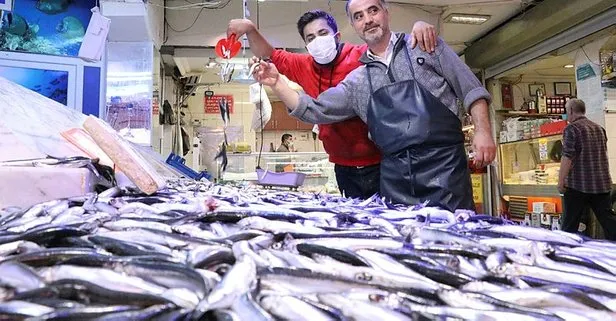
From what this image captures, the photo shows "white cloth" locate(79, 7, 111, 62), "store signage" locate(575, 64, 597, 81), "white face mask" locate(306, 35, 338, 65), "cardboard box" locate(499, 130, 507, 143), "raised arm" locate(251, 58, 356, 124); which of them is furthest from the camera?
"cardboard box" locate(499, 130, 507, 143)

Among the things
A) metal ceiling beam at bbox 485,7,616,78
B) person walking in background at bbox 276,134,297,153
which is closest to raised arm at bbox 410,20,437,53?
metal ceiling beam at bbox 485,7,616,78

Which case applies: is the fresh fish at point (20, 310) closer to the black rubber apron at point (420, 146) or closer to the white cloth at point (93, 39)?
the black rubber apron at point (420, 146)

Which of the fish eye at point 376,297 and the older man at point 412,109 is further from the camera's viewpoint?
the older man at point 412,109

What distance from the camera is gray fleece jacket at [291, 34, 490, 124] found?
90.4 inches

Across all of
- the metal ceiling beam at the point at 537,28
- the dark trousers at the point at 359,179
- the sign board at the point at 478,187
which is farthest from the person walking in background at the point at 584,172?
the dark trousers at the point at 359,179

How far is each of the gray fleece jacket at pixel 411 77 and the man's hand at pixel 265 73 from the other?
0.52ft

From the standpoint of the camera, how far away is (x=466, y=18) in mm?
7492

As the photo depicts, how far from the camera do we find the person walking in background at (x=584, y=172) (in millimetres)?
5543

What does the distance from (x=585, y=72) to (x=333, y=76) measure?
18.2 feet

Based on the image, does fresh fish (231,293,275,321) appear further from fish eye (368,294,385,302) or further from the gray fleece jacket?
the gray fleece jacket

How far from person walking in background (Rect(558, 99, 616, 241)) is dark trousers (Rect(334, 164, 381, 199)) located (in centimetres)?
386

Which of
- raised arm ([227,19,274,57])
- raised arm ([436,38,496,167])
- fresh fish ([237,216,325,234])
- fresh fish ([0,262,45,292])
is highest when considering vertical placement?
raised arm ([227,19,274,57])

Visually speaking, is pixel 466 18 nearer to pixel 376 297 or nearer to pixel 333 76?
pixel 333 76

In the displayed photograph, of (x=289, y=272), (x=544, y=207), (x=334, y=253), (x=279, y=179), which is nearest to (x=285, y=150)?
(x=544, y=207)
